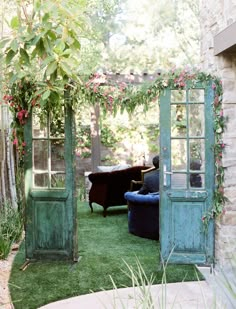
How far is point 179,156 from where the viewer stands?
5.31m

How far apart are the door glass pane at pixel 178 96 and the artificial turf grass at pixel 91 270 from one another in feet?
6.10

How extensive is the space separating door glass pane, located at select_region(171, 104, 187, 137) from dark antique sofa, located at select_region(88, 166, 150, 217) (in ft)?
10.2

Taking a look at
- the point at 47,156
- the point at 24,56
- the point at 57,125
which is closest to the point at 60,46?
the point at 24,56

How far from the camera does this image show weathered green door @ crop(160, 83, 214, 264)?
520 centimetres

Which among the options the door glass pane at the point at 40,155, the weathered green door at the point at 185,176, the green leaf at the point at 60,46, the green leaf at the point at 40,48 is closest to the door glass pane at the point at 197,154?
the weathered green door at the point at 185,176

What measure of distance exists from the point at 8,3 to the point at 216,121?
358 cm

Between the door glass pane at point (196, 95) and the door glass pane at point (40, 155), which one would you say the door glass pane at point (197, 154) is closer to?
the door glass pane at point (196, 95)

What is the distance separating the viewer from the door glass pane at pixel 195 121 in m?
5.20

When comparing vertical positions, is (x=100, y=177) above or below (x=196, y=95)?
below

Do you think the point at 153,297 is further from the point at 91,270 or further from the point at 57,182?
the point at 57,182

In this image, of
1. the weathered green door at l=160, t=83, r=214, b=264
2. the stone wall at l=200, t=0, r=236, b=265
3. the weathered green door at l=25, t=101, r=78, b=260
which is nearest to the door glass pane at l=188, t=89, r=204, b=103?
the weathered green door at l=160, t=83, r=214, b=264

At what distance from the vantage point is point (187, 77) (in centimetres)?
513

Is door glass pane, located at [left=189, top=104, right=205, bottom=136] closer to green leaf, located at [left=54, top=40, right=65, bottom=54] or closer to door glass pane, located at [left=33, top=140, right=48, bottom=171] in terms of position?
door glass pane, located at [left=33, top=140, right=48, bottom=171]

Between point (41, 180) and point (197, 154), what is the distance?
71.8 inches
